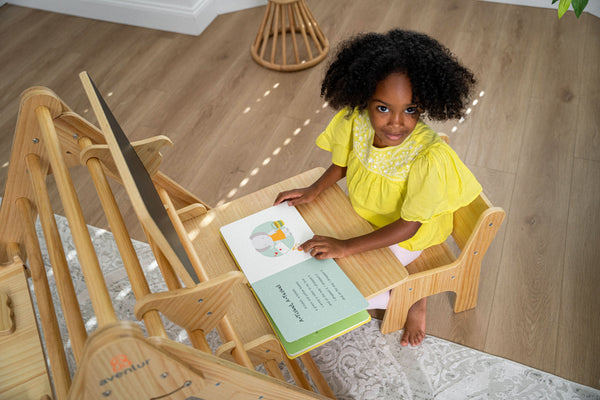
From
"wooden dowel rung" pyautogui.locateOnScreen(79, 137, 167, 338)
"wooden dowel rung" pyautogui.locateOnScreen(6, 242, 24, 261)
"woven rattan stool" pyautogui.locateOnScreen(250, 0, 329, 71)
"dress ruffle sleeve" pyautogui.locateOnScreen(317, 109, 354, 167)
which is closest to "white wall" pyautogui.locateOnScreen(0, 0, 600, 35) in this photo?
"woven rattan stool" pyautogui.locateOnScreen(250, 0, 329, 71)

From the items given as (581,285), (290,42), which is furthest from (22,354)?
(290,42)

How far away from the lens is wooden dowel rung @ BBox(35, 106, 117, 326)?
632 mm

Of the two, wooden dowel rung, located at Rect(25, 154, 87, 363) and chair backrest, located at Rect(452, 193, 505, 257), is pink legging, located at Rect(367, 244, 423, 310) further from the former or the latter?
wooden dowel rung, located at Rect(25, 154, 87, 363)

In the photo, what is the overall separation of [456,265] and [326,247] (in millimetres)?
470

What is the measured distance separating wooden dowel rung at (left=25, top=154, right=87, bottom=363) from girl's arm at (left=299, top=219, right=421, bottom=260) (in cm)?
50

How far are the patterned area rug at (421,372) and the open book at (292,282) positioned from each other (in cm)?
53

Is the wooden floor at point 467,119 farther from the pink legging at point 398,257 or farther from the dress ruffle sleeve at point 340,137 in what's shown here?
the dress ruffle sleeve at point 340,137

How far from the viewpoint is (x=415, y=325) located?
1.50 m

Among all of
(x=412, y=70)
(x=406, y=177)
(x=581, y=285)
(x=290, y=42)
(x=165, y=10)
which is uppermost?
(x=165, y=10)

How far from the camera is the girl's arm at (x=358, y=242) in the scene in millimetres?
1068

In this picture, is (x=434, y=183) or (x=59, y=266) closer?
(x=59, y=266)

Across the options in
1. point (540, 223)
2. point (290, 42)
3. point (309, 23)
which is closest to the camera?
point (540, 223)

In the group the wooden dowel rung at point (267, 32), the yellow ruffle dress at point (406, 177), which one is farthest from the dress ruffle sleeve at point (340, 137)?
the wooden dowel rung at point (267, 32)

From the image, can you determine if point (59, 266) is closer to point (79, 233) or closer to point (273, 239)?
point (79, 233)
